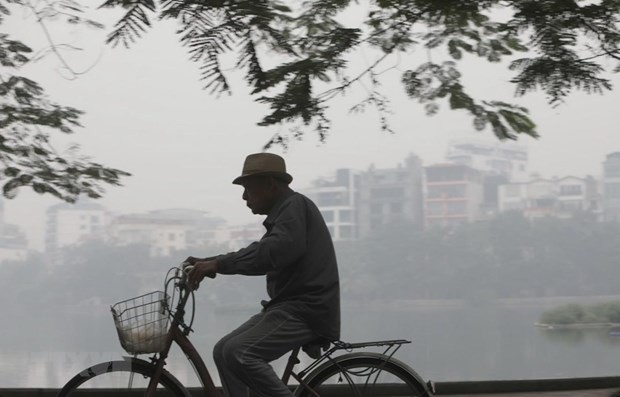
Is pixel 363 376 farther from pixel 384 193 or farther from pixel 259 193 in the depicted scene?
pixel 384 193

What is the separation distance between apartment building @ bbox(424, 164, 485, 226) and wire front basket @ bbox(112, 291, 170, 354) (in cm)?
3300

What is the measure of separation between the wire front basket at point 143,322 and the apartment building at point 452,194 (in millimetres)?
33004

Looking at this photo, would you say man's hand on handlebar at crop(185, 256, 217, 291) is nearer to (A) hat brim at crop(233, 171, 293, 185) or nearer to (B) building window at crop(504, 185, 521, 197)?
(A) hat brim at crop(233, 171, 293, 185)

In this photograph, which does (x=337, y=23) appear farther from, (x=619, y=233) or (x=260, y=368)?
(x=619, y=233)

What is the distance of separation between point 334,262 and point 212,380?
77 centimetres

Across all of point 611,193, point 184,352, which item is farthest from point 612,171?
point 184,352

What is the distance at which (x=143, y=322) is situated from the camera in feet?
11.1

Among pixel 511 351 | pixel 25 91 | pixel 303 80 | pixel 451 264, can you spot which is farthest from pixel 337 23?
pixel 451 264

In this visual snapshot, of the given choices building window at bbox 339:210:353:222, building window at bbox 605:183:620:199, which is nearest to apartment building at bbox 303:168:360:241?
building window at bbox 339:210:353:222

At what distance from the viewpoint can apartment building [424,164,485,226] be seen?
36.8 meters

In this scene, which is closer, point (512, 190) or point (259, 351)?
point (259, 351)

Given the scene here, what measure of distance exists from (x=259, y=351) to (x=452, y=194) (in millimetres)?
36995

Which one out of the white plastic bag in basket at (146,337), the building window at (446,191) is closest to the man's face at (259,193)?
the white plastic bag in basket at (146,337)

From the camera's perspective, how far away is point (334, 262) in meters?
3.42
